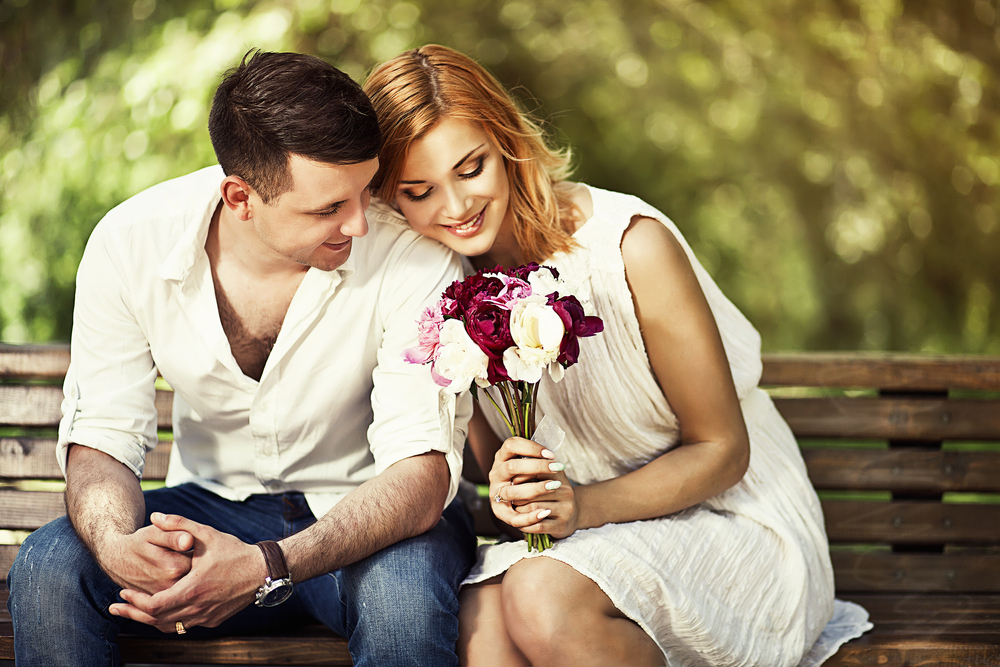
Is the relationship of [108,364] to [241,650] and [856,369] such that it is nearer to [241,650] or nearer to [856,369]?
[241,650]

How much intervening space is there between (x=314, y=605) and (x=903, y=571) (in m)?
1.81

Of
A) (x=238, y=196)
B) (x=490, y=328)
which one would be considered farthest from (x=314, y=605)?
(x=238, y=196)

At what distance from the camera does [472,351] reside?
5.77 ft

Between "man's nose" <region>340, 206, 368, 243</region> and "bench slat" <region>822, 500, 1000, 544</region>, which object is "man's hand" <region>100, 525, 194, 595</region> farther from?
"bench slat" <region>822, 500, 1000, 544</region>

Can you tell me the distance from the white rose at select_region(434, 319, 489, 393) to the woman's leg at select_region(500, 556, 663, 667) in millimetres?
486

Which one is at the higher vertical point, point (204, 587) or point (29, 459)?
point (204, 587)

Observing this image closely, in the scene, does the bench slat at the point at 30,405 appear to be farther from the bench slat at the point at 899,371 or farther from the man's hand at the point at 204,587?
the bench slat at the point at 899,371

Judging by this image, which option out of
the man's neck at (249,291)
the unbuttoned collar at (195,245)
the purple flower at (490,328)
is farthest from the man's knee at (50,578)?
the purple flower at (490,328)

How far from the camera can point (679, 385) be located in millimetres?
2207

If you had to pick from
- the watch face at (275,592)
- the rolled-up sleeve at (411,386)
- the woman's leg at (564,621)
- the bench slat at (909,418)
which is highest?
the rolled-up sleeve at (411,386)

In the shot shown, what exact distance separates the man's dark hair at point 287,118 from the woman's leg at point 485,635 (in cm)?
107

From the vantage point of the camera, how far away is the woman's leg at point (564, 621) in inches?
73.4

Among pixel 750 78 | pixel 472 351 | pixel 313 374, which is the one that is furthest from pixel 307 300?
pixel 750 78

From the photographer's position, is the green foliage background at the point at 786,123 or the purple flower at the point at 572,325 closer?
the purple flower at the point at 572,325
